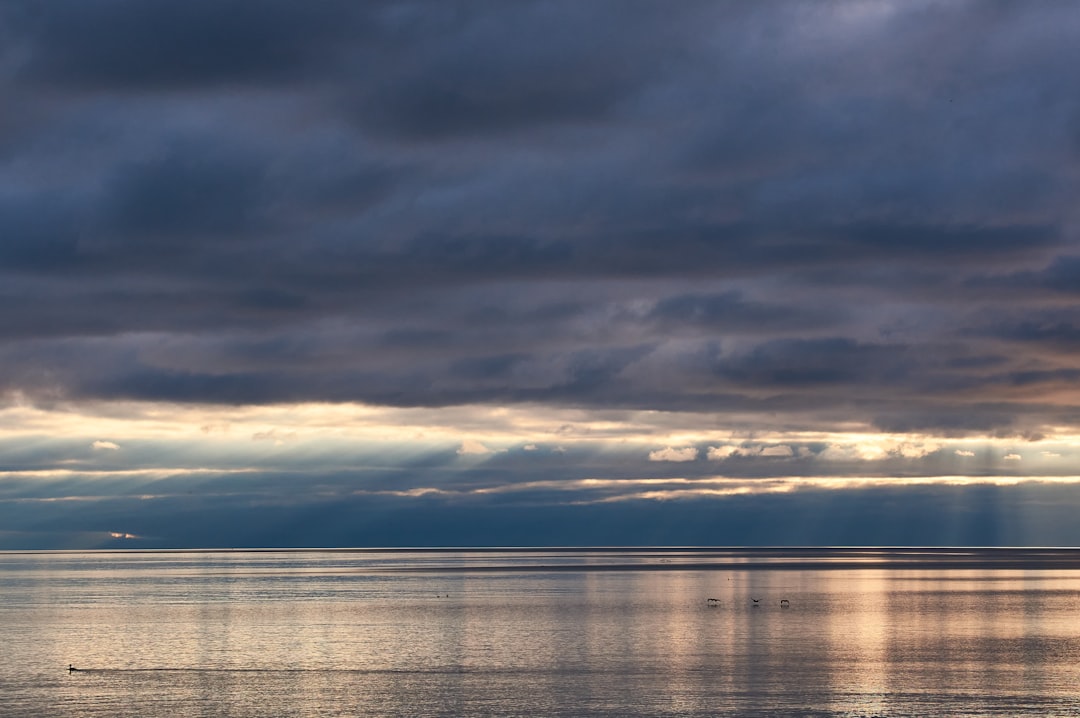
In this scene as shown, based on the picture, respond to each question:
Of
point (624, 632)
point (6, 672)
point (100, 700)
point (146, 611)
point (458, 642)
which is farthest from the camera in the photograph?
point (146, 611)

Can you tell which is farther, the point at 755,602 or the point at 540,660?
the point at 755,602

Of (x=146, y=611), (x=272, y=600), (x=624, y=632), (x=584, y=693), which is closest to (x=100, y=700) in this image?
(x=584, y=693)

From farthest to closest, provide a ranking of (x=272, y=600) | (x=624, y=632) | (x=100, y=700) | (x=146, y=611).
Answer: (x=272, y=600) → (x=146, y=611) → (x=624, y=632) → (x=100, y=700)

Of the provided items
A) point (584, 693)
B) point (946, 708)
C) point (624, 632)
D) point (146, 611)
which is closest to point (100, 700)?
point (584, 693)

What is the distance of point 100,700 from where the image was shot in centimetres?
7856

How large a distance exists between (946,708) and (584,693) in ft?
65.7

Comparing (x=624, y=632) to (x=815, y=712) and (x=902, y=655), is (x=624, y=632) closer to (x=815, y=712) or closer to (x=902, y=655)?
(x=902, y=655)

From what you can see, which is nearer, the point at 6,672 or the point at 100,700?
the point at 100,700

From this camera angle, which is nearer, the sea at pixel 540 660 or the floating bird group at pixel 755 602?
the sea at pixel 540 660

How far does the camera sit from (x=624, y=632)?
4793 inches

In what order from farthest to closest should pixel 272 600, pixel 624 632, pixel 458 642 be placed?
pixel 272 600, pixel 624 632, pixel 458 642

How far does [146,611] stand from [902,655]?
8881cm

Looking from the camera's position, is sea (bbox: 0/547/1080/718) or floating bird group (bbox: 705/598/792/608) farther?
floating bird group (bbox: 705/598/792/608)

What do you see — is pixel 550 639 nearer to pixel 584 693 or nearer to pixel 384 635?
pixel 384 635
